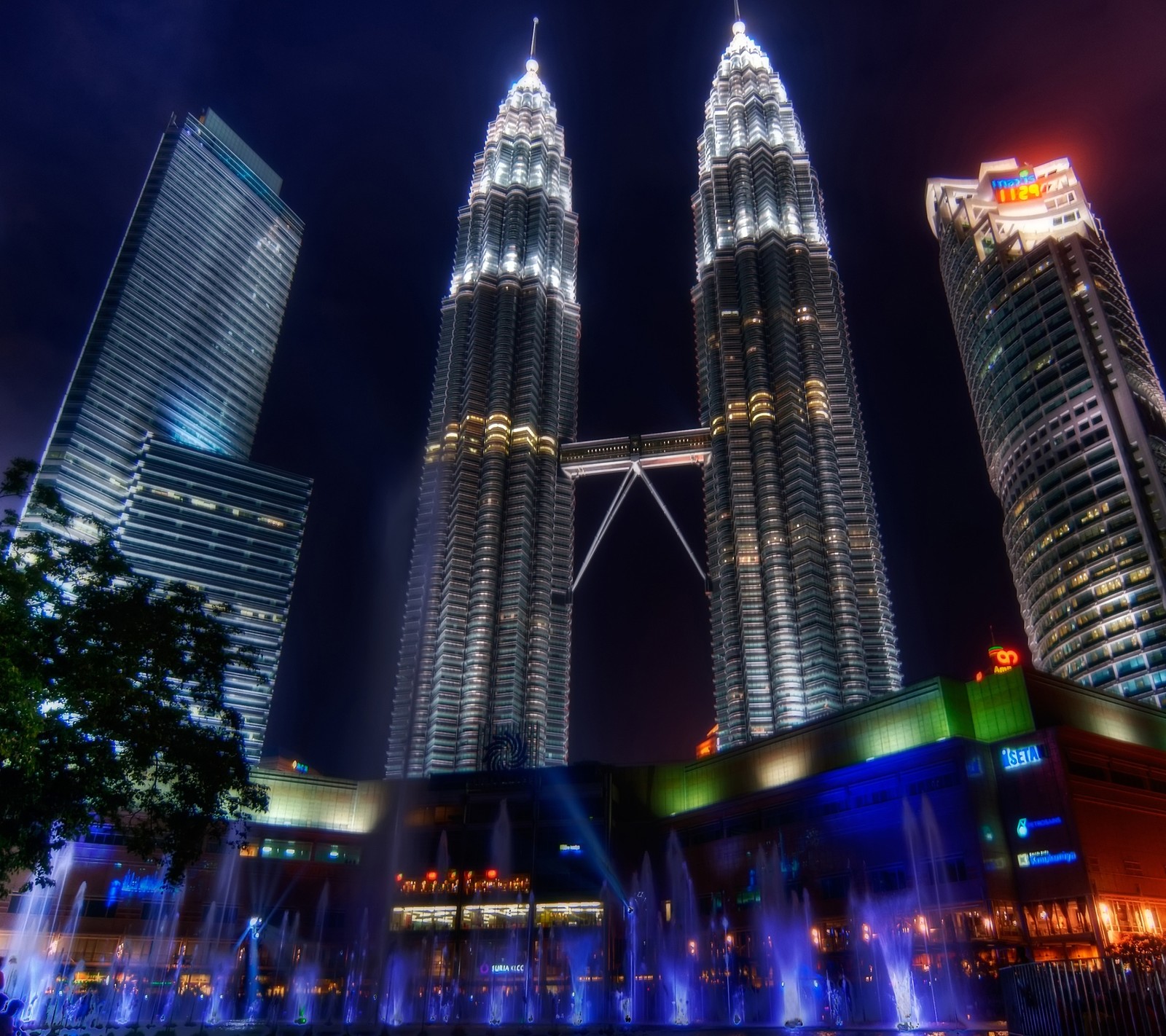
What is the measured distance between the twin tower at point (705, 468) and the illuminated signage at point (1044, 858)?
62781 mm

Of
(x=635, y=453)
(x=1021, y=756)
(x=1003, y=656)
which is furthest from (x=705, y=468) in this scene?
(x=1021, y=756)

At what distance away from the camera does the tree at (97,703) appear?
2384 centimetres

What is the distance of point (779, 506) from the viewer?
476 ft

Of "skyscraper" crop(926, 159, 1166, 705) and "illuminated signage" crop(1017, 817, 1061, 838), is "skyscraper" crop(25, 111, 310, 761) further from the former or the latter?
"skyscraper" crop(926, 159, 1166, 705)

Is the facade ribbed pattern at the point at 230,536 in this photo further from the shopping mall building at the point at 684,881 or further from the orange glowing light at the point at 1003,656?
the orange glowing light at the point at 1003,656

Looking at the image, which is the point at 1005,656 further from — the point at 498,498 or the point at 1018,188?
the point at 1018,188

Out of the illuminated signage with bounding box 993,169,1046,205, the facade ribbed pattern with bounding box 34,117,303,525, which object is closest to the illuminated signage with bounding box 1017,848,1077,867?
the illuminated signage with bounding box 993,169,1046,205

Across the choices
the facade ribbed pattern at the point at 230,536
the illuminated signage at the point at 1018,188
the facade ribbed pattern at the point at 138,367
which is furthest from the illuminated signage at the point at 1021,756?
the facade ribbed pattern at the point at 138,367

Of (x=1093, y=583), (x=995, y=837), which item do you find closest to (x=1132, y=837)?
(x=995, y=837)

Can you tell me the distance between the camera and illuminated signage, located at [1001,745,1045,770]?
213 ft

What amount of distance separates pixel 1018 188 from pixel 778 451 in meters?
78.4

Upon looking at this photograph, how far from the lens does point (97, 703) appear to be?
24.8 metres

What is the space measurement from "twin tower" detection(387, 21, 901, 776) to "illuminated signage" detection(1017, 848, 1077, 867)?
62781 mm

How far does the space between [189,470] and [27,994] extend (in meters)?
124
